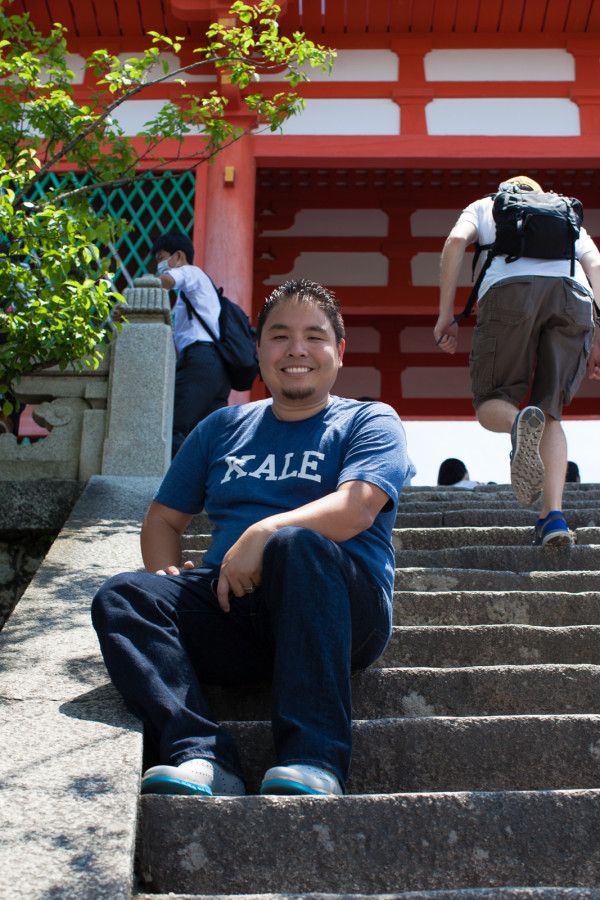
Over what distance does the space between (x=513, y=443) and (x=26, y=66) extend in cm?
283

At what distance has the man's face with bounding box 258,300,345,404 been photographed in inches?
92.1

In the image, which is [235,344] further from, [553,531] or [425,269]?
[425,269]

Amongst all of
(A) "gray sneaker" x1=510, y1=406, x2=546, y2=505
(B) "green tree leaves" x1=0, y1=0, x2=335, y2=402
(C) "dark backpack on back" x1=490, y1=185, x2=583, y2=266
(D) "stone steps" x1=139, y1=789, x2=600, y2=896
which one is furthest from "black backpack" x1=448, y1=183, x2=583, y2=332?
(D) "stone steps" x1=139, y1=789, x2=600, y2=896

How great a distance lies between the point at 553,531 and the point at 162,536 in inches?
65.9

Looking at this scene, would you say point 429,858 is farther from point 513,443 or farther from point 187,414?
point 187,414

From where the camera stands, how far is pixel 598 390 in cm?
1140

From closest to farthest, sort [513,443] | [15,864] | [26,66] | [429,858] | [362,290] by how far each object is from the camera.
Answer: [15,864]
[429,858]
[513,443]
[26,66]
[362,290]

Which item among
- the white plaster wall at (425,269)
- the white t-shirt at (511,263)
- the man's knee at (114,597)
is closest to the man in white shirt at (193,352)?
the white t-shirt at (511,263)

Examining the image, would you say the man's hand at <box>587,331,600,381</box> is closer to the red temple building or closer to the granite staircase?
the granite staircase

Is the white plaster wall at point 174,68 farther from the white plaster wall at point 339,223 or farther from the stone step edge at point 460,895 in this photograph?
the stone step edge at point 460,895

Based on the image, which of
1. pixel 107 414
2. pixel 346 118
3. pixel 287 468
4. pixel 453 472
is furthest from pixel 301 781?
pixel 346 118

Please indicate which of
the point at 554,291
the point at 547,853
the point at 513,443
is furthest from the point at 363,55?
the point at 547,853

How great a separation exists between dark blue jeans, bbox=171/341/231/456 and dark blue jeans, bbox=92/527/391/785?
3.03 m

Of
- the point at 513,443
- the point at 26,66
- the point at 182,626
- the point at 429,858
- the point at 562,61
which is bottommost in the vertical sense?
the point at 429,858
